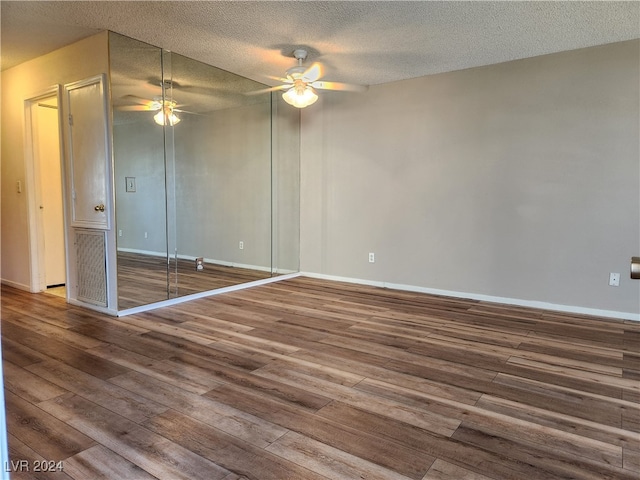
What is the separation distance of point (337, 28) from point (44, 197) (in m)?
3.71

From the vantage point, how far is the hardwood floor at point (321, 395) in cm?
160

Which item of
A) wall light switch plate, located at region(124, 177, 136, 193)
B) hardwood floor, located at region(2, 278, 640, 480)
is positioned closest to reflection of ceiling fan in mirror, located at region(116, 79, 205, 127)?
wall light switch plate, located at region(124, 177, 136, 193)

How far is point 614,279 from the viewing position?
361 cm

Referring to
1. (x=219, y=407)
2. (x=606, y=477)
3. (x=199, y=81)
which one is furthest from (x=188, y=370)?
(x=199, y=81)

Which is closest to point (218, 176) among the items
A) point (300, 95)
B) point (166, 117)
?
point (166, 117)

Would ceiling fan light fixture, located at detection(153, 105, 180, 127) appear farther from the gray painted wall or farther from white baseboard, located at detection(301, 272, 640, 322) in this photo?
white baseboard, located at detection(301, 272, 640, 322)

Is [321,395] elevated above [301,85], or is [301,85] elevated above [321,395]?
[301,85]

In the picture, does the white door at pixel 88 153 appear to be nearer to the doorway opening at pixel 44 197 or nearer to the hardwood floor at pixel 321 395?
the doorway opening at pixel 44 197

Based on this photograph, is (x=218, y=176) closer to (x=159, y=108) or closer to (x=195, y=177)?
(x=195, y=177)

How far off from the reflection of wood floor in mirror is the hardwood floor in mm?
245

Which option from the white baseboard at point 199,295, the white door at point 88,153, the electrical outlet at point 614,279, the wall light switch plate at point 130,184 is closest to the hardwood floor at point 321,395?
the white baseboard at point 199,295

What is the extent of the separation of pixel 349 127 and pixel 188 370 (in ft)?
11.9

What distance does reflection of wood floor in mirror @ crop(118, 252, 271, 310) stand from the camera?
11.9ft

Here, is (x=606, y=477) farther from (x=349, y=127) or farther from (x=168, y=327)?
(x=349, y=127)
